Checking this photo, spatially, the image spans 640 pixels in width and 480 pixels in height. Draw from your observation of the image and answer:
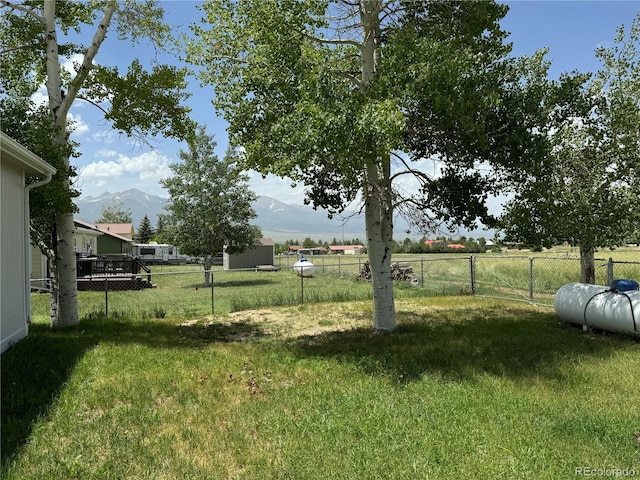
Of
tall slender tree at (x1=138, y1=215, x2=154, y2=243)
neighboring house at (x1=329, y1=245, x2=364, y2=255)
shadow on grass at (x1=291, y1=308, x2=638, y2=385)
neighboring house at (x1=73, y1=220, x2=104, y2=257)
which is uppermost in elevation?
tall slender tree at (x1=138, y1=215, x2=154, y2=243)

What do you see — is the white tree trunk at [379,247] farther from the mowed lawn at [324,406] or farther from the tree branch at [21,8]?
the tree branch at [21,8]

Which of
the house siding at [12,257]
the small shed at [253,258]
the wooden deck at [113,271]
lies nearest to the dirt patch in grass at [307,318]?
the house siding at [12,257]

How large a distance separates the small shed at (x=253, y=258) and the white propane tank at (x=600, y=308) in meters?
29.1

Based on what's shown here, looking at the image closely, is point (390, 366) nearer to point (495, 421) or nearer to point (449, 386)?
point (449, 386)

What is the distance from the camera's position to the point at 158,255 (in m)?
57.2

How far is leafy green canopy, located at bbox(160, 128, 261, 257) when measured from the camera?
1048 inches

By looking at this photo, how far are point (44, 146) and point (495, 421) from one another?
9.24m

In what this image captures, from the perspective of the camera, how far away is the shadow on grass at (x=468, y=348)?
634 centimetres

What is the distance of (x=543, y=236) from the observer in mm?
9625

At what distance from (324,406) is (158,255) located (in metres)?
56.0

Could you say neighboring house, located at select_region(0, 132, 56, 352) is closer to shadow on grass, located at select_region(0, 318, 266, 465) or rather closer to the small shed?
shadow on grass, located at select_region(0, 318, 266, 465)

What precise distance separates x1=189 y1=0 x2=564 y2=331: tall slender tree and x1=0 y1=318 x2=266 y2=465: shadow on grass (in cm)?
366

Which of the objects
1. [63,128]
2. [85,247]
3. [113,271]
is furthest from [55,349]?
[85,247]

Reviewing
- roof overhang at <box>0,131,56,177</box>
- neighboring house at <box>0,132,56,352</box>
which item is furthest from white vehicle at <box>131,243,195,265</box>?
roof overhang at <box>0,131,56,177</box>
